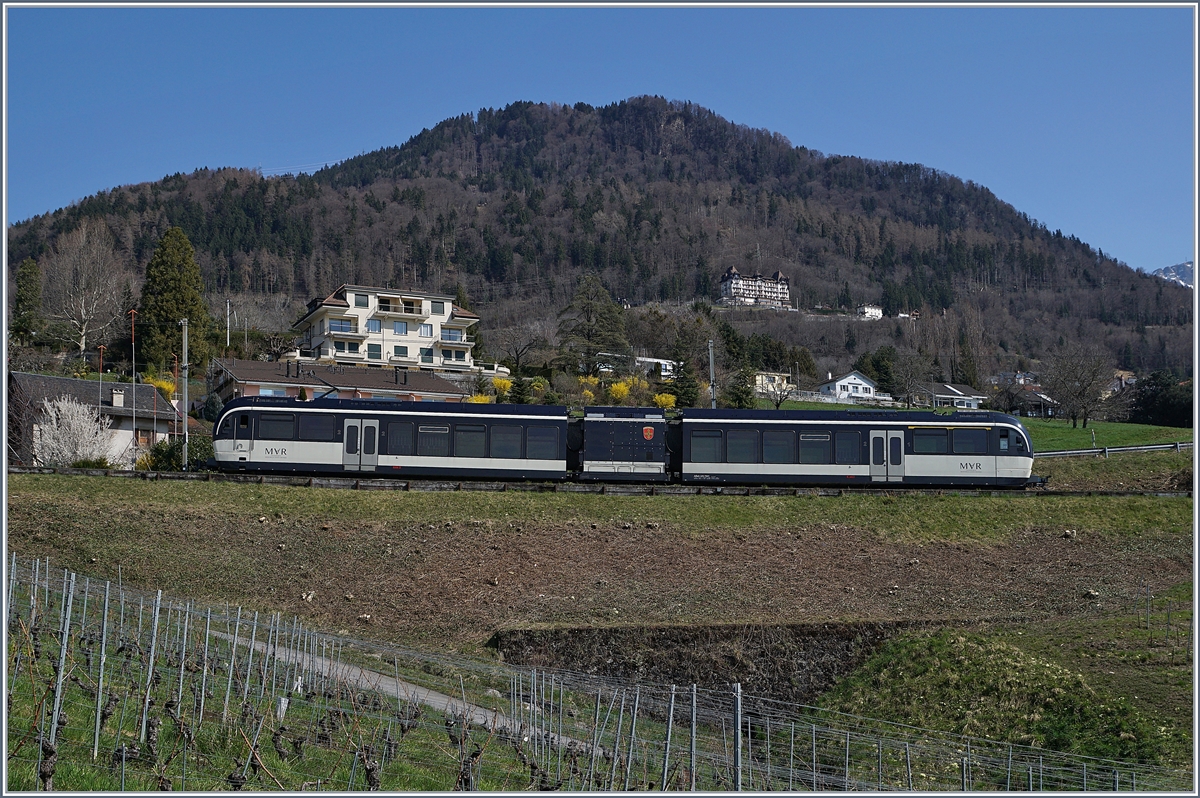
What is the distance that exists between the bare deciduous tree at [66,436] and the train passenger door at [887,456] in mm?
28543

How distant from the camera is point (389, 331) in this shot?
74125 mm

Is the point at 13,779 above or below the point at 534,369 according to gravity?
below

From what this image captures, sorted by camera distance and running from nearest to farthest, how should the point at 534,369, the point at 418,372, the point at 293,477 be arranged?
1. the point at 293,477
2. the point at 418,372
3. the point at 534,369

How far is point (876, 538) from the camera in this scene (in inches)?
1037

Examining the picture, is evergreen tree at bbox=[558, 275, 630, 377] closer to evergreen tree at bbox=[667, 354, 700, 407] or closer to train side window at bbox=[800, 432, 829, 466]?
evergreen tree at bbox=[667, 354, 700, 407]

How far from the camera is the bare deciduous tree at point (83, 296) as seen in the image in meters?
70.1

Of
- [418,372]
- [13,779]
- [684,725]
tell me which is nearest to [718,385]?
[418,372]

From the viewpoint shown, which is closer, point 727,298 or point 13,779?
point 13,779

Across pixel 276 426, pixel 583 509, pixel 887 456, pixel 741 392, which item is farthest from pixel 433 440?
pixel 741 392

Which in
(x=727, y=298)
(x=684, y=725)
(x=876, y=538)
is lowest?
(x=684, y=725)

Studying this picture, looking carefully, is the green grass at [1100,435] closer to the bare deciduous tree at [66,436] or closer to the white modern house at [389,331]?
the white modern house at [389,331]

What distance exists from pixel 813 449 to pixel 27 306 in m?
63.4

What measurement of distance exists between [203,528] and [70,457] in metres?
17.5

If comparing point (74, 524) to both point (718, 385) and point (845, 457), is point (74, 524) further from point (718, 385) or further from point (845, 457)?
point (718, 385)
